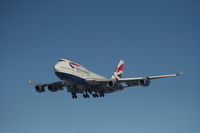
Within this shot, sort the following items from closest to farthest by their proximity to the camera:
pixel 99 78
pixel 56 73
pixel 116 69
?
pixel 56 73 < pixel 99 78 < pixel 116 69

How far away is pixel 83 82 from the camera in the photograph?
276ft

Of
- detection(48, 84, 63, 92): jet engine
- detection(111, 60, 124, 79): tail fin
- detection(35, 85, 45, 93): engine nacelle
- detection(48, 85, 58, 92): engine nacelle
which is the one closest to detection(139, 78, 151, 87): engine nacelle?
detection(111, 60, 124, 79): tail fin

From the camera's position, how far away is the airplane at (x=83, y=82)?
82.6 metres

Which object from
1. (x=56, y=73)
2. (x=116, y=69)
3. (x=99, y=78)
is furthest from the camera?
(x=116, y=69)

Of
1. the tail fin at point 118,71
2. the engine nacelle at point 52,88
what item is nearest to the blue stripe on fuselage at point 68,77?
the engine nacelle at point 52,88

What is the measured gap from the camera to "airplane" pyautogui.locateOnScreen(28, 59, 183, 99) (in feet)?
271

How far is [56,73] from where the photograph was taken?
82.8 m

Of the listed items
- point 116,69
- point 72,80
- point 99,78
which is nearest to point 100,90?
point 99,78

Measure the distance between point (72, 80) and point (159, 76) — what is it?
1834cm

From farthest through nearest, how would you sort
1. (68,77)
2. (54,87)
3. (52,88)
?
(52,88), (54,87), (68,77)

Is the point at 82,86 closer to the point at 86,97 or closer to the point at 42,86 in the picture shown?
the point at 86,97

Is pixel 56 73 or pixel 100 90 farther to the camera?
pixel 100 90

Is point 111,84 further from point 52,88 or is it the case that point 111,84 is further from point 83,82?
point 52,88

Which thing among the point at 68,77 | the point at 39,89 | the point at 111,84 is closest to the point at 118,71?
the point at 111,84
